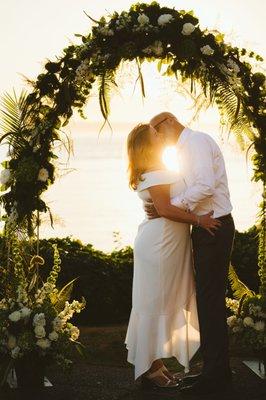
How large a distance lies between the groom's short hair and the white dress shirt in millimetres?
168

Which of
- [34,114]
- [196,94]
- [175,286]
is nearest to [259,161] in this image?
[196,94]

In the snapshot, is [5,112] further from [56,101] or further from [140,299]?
[140,299]

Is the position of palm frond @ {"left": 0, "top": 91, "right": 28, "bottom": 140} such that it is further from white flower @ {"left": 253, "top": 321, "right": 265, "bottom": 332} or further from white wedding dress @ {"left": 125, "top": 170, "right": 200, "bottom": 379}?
white flower @ {"left": 253, "top": 321, "right": 265, "bottom": 332}

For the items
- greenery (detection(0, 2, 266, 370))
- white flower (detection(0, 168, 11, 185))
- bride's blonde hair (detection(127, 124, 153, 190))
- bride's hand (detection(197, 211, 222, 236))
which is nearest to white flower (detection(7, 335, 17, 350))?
greenery (detection(0, 2, 266, 370))

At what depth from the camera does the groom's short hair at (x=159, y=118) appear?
6748 millimetres

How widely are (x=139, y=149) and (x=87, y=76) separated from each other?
0.75 meters

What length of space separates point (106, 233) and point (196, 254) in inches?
327

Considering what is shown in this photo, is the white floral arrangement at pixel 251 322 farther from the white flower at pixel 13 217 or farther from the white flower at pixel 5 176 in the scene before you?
the white flower at pixel 5 176

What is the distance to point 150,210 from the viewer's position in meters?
6.79

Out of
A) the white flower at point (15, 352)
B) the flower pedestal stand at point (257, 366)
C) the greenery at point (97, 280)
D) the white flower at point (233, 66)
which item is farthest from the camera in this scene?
the greenery at point (97, 280)

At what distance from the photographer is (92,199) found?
18.8m

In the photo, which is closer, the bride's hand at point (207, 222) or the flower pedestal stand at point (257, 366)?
the bride's hand at point (207, 222)

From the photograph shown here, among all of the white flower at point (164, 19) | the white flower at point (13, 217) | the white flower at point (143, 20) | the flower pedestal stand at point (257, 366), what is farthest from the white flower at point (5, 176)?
the flower pedestal stand at point (257, 366)

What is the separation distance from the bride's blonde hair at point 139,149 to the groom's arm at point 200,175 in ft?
1.05
